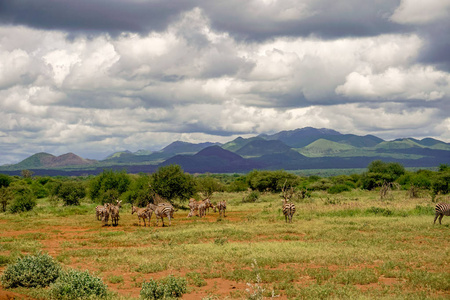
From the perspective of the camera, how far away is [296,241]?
2430cm

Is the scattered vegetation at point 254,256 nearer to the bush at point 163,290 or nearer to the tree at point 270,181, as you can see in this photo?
the bush at point 163,290

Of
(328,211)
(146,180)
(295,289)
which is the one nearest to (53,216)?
(146,180)

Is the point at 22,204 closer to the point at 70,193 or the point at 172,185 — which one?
the point at 70,193

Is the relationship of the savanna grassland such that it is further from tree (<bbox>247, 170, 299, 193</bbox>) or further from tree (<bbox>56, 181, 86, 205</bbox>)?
tree (<bbox>247, 170, 299, 193</bbox>)

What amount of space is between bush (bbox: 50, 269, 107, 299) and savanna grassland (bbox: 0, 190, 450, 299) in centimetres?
46

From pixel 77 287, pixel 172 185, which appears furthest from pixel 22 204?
pixel 77 287

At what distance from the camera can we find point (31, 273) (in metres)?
14.8

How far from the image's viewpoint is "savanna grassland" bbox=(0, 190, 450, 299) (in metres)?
14.6

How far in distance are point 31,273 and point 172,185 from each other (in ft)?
122

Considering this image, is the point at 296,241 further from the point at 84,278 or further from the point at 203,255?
the point at 84,278

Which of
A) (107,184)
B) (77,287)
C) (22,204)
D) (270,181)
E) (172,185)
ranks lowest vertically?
(22,204)

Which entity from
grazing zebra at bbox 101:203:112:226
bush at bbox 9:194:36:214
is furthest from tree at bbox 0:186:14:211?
grazing zebra at bbox 101:203:112:226

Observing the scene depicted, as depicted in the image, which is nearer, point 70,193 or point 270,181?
point 70,193

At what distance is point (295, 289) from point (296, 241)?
9.96 m
